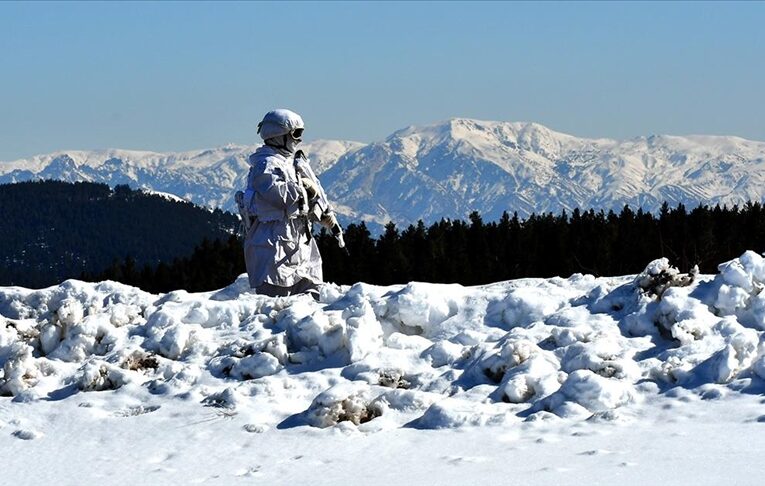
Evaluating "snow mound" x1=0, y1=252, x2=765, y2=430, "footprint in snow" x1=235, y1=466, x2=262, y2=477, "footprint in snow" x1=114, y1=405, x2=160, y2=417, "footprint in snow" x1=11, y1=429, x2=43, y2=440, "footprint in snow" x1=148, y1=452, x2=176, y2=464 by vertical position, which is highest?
"snow mound" x1=0, y1=252, x2=765, y2=430

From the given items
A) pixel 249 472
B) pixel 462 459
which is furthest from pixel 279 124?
pixel 462 459

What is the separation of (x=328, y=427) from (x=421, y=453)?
1031mm

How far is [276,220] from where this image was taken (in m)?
17.2

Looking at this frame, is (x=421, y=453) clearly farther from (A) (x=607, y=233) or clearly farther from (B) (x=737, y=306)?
(A) (x=607, y=233)

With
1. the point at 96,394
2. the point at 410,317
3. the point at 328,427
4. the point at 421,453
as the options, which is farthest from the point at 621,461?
the point at 96,394

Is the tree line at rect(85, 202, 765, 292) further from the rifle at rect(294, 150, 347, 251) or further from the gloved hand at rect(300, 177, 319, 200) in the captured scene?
the gloved hand at rect(300, 177, 319, 200)

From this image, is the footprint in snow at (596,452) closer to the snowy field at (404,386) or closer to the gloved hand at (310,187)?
the snowy field at (404,386)

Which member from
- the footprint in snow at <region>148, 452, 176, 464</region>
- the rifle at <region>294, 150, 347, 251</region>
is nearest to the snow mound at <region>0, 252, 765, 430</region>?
the footprint in snow at <region>148, 452, 176, 464</region>

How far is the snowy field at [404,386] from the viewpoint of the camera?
9195 millimetres

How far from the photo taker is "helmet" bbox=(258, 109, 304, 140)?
55.9 feet

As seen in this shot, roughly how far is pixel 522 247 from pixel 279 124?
109ft

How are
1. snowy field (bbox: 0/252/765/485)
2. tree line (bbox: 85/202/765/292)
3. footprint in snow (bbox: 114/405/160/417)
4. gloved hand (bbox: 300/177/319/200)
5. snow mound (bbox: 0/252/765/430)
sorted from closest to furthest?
snowy field (bbox: 0/252/765/485) → snow mound (bbox: 0/252/765/430) → footprint in snow (bbox: 114/405/160/417) → gloved hand (bbox: 300/177/319/200) → tree line (bbox: 85/202/765/292)

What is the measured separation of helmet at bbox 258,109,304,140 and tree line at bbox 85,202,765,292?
89.6 feet

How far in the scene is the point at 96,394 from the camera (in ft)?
38.0
